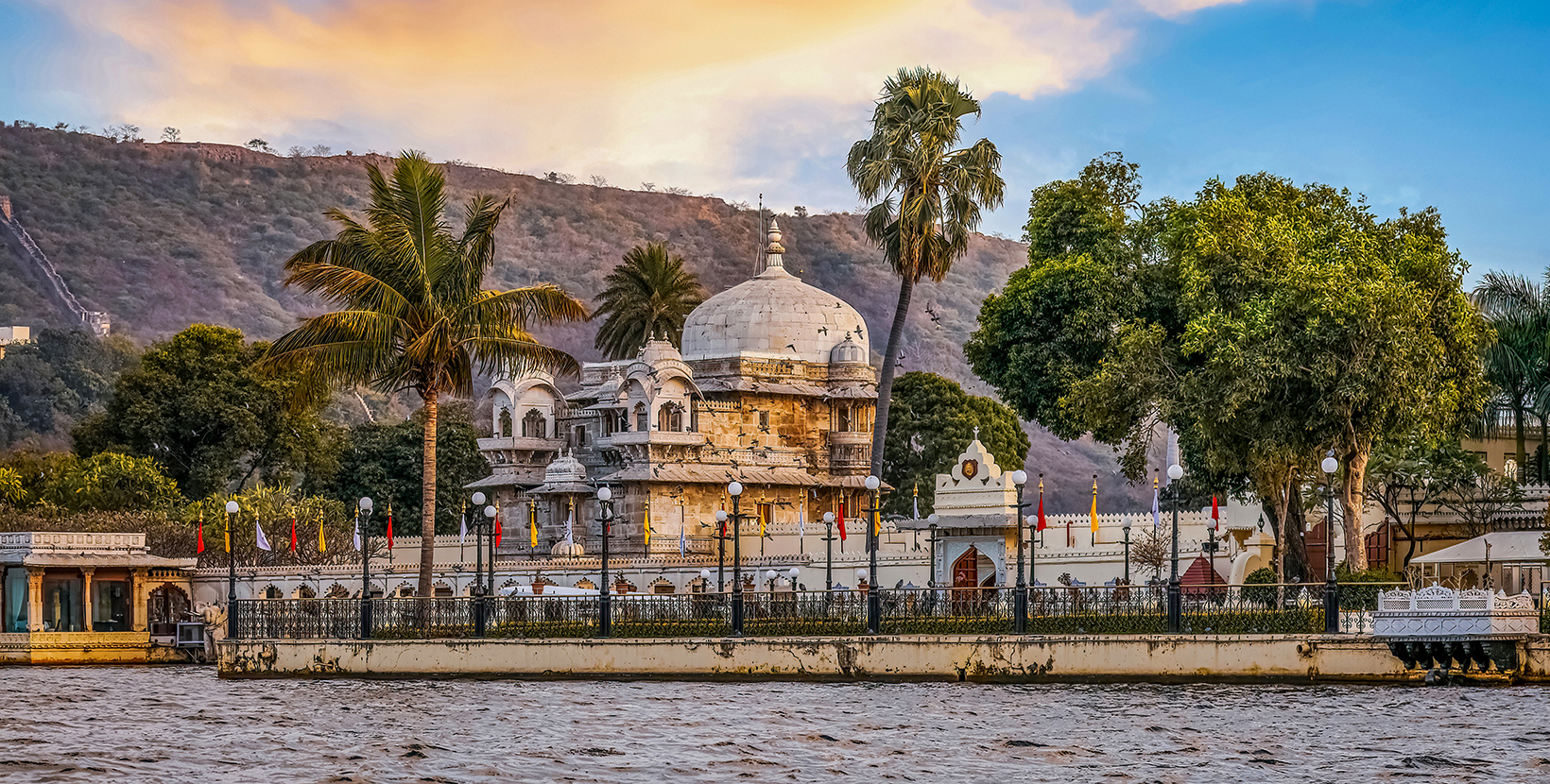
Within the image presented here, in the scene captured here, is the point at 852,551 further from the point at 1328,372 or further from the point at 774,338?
the point at 1328,372

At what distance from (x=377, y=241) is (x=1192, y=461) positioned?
23327 millimetres

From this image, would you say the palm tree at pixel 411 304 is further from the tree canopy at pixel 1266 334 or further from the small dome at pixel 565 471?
the small dome at pixel 565 471

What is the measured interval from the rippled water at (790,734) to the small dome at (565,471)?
32.3 m

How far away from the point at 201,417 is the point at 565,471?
20.1 m

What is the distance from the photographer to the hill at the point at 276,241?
6201 inches

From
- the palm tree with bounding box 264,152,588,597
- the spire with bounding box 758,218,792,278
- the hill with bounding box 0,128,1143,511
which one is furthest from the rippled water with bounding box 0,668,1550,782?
the hill with bounding box 0,128,1143,511

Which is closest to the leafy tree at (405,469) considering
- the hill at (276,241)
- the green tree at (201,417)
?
the green tree at (201,417)

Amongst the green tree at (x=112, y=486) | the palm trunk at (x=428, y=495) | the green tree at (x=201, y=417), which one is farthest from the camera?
the green tree at (x=201, y=417)

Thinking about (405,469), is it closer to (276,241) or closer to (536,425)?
(536,425)

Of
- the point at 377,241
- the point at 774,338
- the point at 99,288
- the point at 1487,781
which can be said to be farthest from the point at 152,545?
the point at 99,288

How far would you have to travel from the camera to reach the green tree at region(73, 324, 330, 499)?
82.7 meters

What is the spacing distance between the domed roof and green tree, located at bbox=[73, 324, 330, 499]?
58.1ft

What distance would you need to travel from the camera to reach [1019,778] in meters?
24.6

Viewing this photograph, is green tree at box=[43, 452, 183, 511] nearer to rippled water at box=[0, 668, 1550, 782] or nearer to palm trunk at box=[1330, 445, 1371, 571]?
rippled water at box=[0, 668, 1550, 782]
